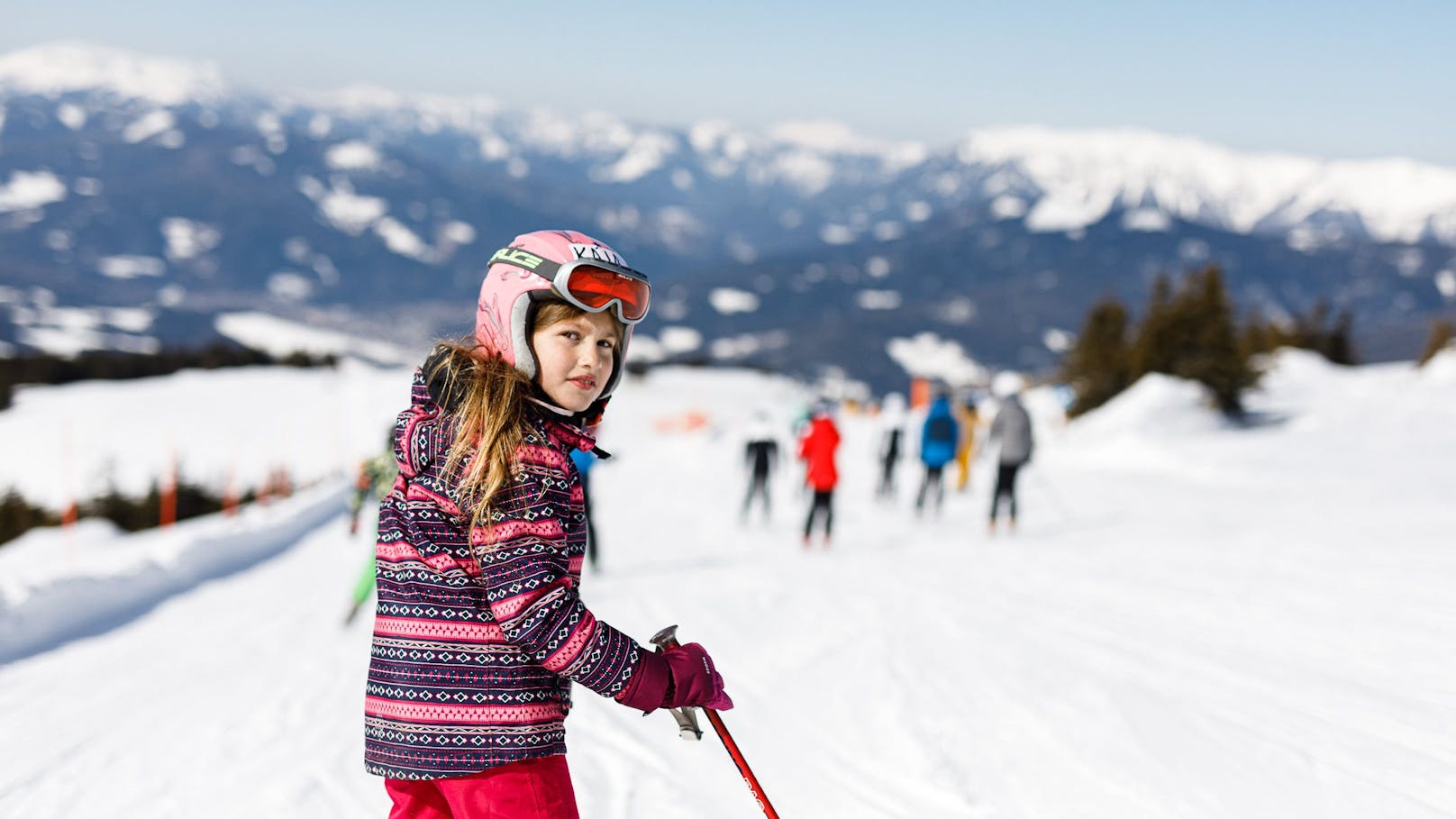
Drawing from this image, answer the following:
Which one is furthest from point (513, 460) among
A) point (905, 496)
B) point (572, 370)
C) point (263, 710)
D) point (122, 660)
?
point (905, 496)

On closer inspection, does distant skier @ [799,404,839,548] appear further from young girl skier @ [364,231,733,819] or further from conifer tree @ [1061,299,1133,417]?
conifer tree @ [1061,299,1133,417]

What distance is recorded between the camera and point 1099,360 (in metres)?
41.3

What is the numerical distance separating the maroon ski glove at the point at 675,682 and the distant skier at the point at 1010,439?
9008 millimetres

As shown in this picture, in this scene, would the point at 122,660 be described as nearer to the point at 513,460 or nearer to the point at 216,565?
the point at 216,565

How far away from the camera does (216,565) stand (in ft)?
31.9

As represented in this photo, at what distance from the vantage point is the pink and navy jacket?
182 centimetres

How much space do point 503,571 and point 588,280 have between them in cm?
58

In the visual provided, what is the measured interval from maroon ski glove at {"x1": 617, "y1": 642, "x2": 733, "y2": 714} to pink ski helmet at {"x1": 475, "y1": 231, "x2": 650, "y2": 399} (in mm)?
547

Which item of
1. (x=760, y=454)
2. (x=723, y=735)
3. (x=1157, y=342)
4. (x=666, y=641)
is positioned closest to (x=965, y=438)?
(x=760, y=454)

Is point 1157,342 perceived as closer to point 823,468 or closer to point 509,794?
point 823,468

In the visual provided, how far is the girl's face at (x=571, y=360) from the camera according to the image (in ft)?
6.53

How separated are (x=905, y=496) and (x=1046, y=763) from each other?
11.5 meters

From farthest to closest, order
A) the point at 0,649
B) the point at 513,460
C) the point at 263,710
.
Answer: the point at 0,649
the point at 263,710
the point at 513,460

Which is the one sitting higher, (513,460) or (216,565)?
(513,460)
